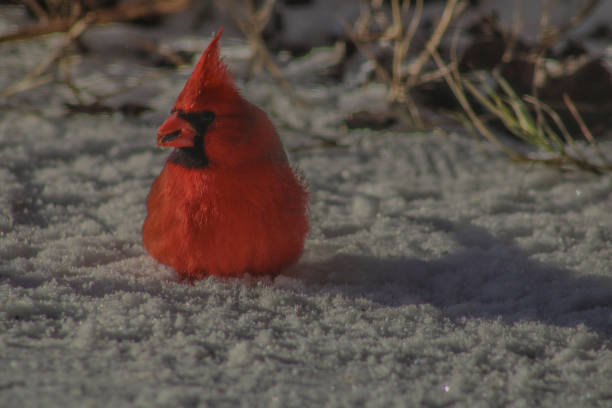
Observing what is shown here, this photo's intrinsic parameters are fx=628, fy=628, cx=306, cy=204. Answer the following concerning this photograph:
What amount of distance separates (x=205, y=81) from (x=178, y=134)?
160mm

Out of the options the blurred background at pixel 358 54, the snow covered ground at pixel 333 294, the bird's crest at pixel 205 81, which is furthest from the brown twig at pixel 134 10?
the bird's crest at pixel 205 81

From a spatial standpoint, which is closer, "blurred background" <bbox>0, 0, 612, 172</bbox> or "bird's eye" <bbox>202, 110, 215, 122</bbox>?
"bird's eye" <bbox>202, 110, 215, 122</bbox>

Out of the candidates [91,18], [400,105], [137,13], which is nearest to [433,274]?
[400,105]

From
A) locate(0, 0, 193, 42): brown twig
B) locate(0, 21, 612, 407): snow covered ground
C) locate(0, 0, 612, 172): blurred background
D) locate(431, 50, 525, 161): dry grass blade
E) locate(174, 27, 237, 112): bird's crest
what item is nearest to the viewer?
locate(0, 21, 612, 407): snow covered ground

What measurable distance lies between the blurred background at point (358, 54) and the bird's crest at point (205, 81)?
160cm

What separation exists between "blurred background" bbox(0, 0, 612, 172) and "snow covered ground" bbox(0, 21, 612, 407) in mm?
436

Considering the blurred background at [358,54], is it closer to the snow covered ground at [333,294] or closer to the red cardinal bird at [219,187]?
the snow covered ground at [333,294]

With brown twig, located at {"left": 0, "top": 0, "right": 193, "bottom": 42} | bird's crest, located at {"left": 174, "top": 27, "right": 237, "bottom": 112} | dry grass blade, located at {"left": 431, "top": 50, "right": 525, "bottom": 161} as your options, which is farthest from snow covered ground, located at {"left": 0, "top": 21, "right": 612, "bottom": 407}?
brown twig, located at {"left": 0, "top": 0, "right": 193, "bottom": 42}

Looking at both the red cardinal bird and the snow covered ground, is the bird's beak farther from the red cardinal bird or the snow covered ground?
the snow covered ground

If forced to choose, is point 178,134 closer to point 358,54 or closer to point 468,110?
point 468,110

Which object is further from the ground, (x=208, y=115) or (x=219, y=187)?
(x=208, y=115)

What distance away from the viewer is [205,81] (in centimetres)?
169

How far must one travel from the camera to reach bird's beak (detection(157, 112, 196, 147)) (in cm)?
168

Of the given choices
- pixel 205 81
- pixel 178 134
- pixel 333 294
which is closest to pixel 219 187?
pixel 178 134
